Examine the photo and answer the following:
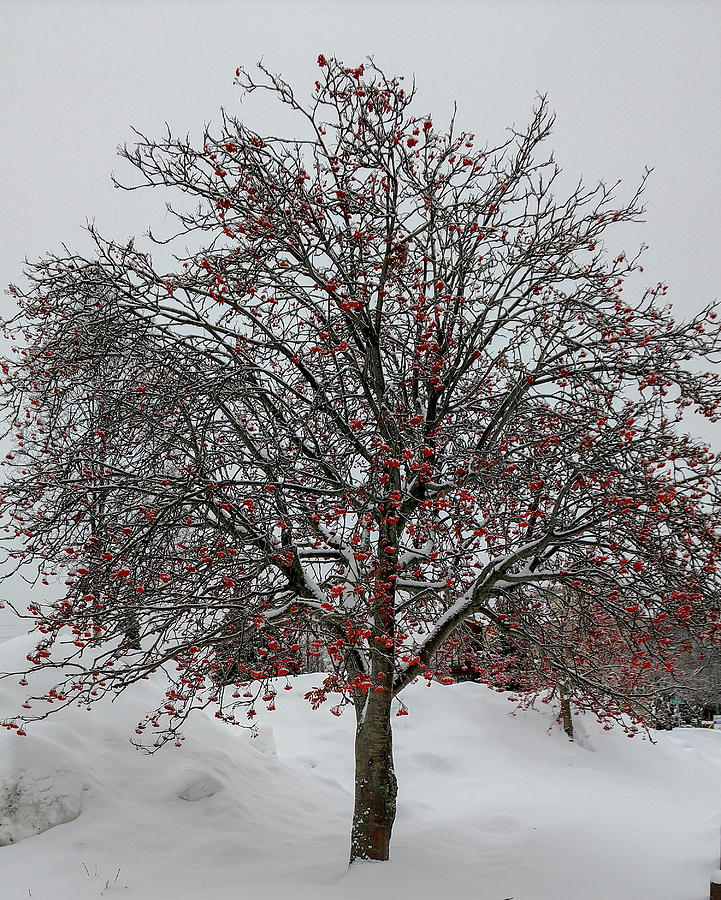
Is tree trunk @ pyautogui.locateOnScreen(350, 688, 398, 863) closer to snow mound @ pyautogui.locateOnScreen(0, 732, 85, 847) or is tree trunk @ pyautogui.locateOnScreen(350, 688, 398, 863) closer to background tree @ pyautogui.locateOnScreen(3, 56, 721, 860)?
background tree @ pyautogui.locateOnScreen(3, 56, 721, 860)

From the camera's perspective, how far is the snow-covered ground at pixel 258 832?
5828 mm

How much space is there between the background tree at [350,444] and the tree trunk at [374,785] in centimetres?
3

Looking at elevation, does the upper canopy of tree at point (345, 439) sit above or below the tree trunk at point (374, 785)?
above

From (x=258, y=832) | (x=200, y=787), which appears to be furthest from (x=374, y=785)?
(x=200, y=787)

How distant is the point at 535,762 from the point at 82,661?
11.1m

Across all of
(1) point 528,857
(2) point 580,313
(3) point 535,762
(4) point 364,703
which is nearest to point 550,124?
(2) point 580,313

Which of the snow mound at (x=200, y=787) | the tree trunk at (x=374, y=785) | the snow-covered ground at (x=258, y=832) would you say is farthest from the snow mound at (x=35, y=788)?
the tree trunk at (x=374, y=785)

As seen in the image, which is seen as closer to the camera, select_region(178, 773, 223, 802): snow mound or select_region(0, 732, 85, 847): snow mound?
select_region(0, 732, 85, 847): snow mound

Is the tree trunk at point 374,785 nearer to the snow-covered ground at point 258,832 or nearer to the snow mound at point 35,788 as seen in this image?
the snow-covered ground at point 258,832

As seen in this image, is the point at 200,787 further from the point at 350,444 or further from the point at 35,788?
the point at 350,444

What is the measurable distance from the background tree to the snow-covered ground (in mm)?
1063

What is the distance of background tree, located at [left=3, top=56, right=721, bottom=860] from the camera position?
5.60 metres

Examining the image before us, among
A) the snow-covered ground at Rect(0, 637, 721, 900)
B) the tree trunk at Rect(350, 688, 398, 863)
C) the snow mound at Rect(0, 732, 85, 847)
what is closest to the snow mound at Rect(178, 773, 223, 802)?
the snow-covered ground at Rect(0, 637, 721, 900)

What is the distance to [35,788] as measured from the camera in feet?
21.3
